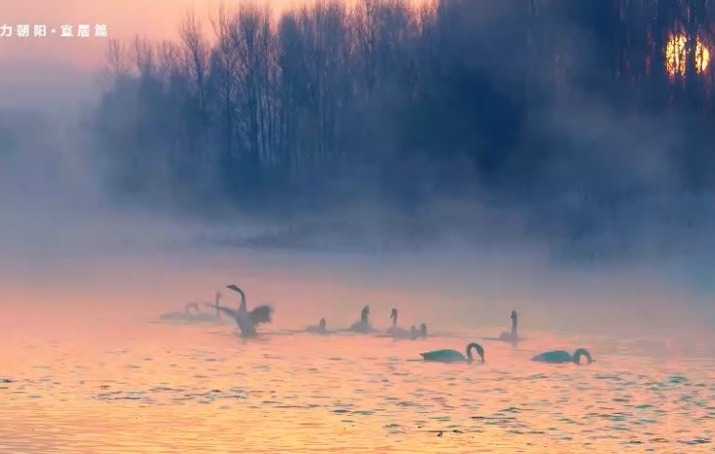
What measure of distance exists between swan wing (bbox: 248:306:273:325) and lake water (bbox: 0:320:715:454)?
A: 44 centimetres

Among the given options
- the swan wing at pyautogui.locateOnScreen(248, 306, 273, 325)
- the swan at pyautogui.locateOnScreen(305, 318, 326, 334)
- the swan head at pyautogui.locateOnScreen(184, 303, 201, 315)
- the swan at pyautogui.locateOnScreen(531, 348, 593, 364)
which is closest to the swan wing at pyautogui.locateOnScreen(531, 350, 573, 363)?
the swan at pyautogui.locateOnScreen(531, 348, 593, 364)

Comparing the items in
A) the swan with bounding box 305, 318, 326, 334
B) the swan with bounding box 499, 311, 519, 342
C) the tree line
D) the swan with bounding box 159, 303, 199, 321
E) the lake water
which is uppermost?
the tree line

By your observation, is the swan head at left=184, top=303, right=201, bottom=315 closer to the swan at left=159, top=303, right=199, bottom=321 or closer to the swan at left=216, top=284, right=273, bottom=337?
the swan at left=159, top=303, right=199, bottom=321

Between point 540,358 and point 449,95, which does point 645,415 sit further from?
point 449,95

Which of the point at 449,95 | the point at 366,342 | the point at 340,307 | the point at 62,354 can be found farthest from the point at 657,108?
the point at 62,354

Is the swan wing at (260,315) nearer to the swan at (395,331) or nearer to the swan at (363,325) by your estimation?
the swan at (363,325)

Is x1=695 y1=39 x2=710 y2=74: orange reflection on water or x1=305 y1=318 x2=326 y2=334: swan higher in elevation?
x1=695 y1=39 x2=710 y2=74: orange reflection on water

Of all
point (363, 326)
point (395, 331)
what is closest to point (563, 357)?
point (395, 331)

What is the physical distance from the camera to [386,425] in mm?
13227

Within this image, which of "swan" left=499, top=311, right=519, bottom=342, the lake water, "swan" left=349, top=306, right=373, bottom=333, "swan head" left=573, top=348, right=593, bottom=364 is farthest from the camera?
"swan" left=349, top=306, right=373, bottom=333

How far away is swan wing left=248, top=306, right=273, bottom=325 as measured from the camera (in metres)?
20.5

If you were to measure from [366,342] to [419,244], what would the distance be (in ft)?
→ 66.7

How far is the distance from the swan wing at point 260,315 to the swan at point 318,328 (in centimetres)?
66

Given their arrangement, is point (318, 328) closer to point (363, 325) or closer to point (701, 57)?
point (363, 325)
